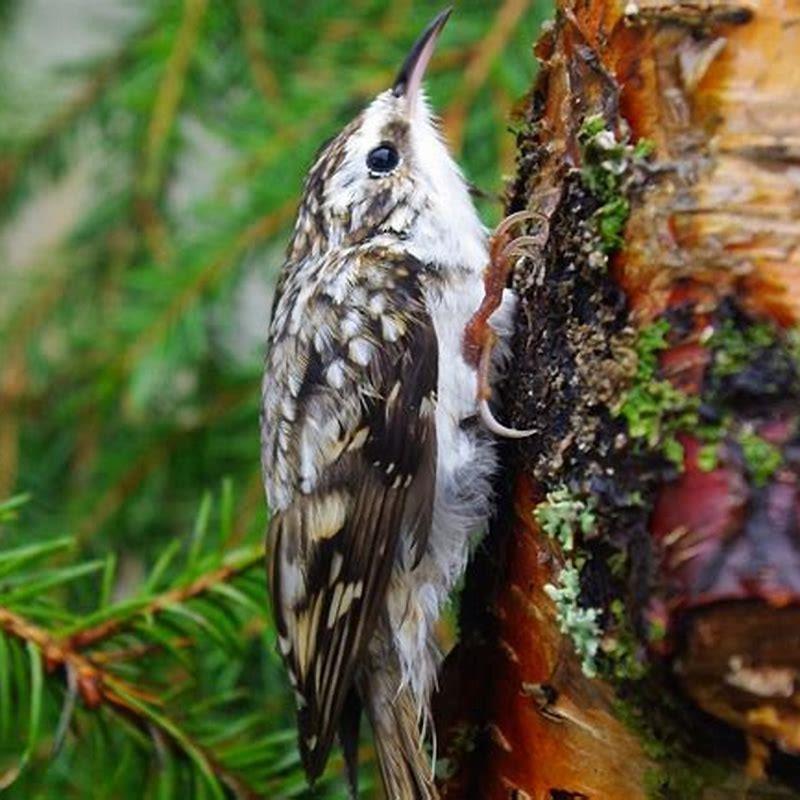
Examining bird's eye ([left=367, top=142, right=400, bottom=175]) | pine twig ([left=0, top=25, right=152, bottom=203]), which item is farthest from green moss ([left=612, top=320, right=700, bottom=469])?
pine twig ([left=0, top=25, right=152, bottom=203])

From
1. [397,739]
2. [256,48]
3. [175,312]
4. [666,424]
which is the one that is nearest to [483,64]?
[256,48]

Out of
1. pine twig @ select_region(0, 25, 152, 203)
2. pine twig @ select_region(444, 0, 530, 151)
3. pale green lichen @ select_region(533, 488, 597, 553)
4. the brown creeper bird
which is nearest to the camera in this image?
pale green lichen @ select_region(533, 488, 597, 553)

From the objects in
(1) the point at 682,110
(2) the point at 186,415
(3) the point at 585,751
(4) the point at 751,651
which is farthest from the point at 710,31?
(2) the point at 186,415

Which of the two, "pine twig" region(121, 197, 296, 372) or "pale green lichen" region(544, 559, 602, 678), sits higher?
"pine twig" region(121, 197, 296, 372)

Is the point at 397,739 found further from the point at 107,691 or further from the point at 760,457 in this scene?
the point at 760,457

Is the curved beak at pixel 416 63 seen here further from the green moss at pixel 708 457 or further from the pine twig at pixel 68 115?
the green moss at pixel 708 457

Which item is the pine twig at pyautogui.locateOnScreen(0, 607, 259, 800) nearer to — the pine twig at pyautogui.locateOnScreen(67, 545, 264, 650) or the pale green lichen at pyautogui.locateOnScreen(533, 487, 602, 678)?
the pine twig at pyautogui.locateOnScreen(67, 545, 264, 650)

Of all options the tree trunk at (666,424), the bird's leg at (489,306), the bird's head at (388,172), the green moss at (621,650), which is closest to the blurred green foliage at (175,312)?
the bird's head at (388,172)
